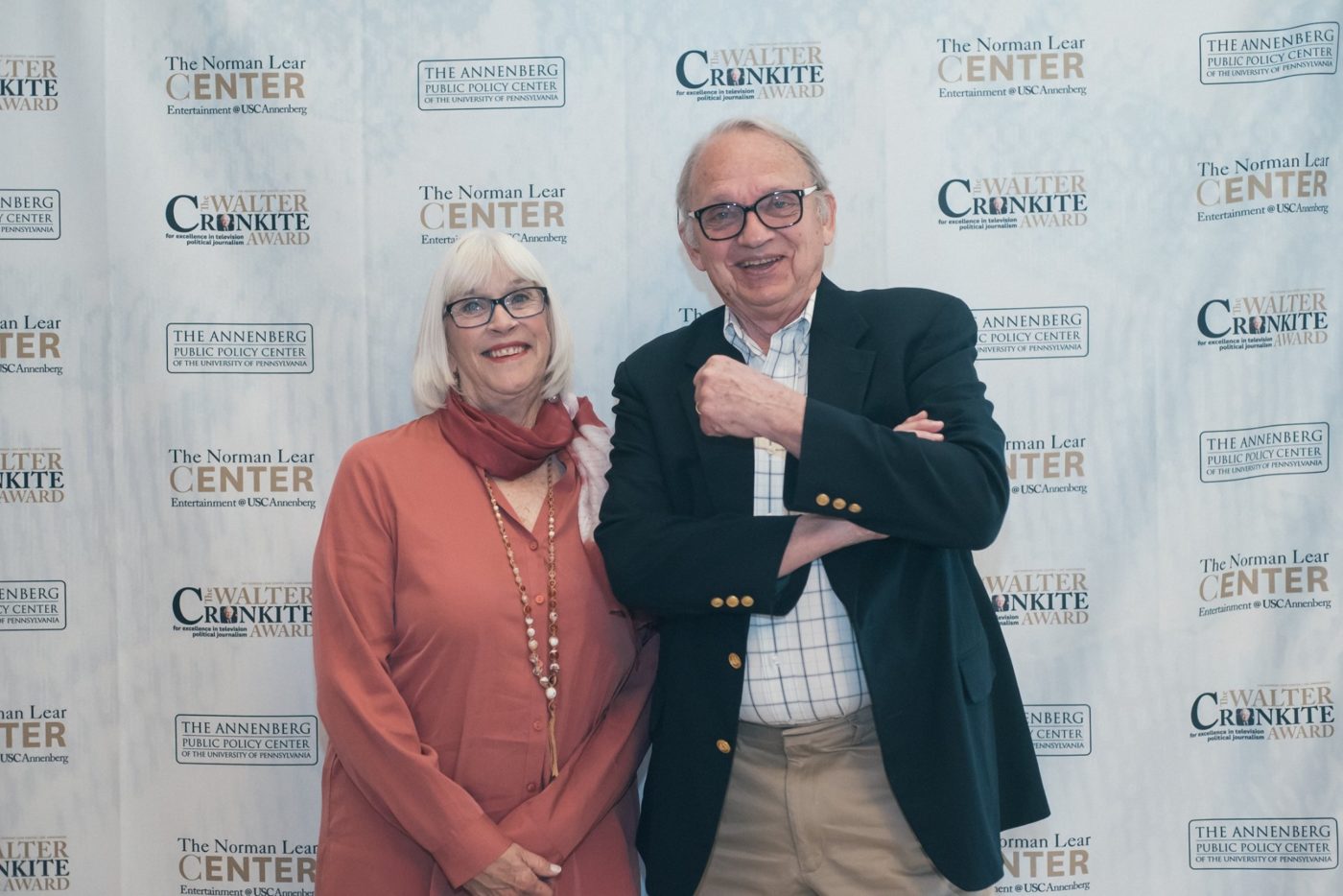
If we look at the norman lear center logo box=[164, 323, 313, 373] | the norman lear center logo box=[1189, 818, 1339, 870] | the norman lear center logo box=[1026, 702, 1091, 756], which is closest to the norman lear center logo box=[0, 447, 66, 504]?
the norman lear center logo box=[164, 323, 313, 373]

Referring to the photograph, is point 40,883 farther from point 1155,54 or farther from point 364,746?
point 1155,54

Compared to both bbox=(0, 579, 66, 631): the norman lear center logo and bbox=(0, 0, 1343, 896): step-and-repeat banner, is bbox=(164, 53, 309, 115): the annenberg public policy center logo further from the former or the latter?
bbox=(0, 579, 66, 631): the norman lear center logo

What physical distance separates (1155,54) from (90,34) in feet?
9.08

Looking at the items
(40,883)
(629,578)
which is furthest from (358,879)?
(40,883)

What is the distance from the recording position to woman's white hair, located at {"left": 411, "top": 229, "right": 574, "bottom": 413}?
7.75ft

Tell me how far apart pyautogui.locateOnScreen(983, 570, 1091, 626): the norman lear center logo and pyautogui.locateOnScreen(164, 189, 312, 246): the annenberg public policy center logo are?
203 cm

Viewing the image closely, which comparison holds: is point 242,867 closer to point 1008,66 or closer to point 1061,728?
point 1061,728

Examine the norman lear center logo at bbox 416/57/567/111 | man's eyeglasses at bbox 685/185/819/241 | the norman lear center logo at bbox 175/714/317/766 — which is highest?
the norman lear center logo at bbox 416/57/567/111

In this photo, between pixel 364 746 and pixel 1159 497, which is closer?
pixel 364 746

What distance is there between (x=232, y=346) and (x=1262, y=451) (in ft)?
8.76

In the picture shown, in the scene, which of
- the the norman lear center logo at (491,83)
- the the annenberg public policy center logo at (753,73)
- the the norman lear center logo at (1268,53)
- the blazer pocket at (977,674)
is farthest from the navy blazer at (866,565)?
the the norman lear center logo at (1268,53)

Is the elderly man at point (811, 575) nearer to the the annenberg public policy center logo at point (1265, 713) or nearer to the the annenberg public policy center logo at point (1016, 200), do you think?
the the annenberg public policy center logo at point (1016, 200)

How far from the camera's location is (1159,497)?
2.90 m

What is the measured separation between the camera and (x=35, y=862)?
3.01 m
